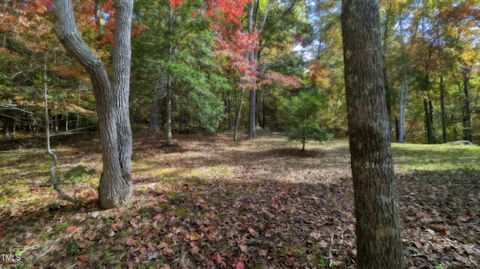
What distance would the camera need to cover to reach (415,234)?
2830 mm

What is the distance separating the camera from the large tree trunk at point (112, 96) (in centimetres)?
294

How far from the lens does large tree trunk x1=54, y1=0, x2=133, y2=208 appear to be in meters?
2.94

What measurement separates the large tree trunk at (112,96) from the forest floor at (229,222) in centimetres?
34

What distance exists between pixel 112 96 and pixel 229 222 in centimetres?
243

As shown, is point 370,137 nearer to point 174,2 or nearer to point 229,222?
point 229,222

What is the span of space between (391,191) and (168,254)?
7.61 ft

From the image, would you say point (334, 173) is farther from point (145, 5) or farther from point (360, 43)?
point (145, 5)

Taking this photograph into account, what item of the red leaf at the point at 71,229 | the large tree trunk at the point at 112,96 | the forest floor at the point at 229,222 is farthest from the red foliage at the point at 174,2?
the red leaf at the point at 71,229

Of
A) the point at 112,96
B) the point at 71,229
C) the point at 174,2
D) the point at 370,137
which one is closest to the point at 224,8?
the point at 174,2

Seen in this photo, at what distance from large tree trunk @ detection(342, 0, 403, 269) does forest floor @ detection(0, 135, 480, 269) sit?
2.08 feet

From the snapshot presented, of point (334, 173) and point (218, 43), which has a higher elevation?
point (218, 43)

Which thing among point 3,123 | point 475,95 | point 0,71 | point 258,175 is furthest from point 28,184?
point 475,95

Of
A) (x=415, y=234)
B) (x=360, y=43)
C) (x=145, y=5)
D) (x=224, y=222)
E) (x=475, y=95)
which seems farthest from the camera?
(x=475, y=95)

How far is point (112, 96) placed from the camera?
330 cm
